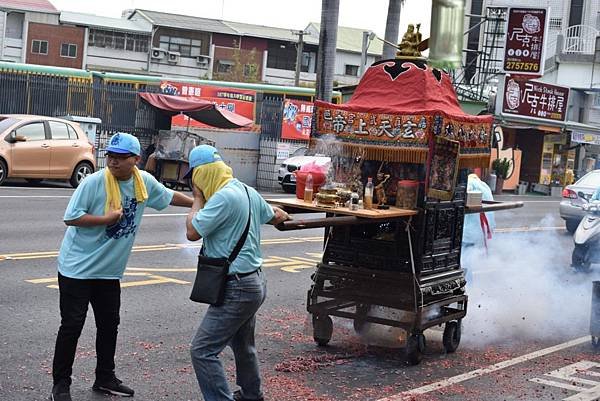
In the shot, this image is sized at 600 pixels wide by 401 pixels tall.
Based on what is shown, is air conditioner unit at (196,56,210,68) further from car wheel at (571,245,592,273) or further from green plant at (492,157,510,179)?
car wheel at (571,245,592,273)

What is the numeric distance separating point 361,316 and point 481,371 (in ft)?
3.67

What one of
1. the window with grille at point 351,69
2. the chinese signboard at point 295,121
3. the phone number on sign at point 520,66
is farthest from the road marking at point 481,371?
the window with grille at point 351,69

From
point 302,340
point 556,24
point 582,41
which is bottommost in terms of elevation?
point 302,340

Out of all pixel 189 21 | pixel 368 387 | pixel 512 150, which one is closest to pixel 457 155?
pixel 368 387

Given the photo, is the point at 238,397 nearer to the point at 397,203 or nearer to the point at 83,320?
the point at 83,320

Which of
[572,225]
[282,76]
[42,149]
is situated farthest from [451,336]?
[282,76]

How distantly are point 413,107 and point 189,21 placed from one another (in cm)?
5879

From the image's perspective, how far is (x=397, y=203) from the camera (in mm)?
7988

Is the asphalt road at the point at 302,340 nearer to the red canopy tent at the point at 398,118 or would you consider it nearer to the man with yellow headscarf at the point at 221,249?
the man with yellow headscarf at the point at 221,249

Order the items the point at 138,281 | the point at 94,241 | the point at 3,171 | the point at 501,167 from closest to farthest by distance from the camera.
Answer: the point at 94,241 → the point at 138,281 → the point at 3,171 → the point at 501,167

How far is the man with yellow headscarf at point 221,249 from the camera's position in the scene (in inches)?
216

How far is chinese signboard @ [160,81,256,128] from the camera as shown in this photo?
29.1 m

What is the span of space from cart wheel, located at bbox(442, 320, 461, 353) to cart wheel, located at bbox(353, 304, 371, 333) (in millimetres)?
737

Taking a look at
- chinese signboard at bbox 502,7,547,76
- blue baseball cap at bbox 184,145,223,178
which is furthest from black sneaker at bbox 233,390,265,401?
chinese signboard at bbox 502,7,547,76
